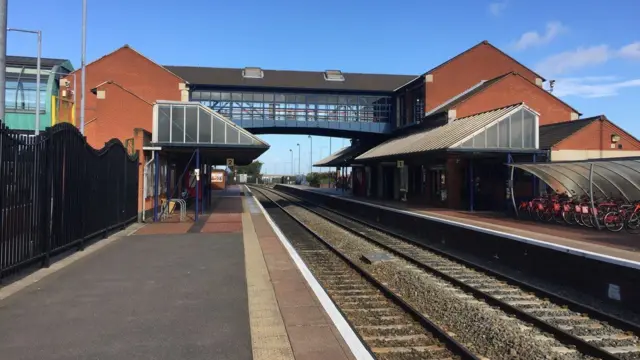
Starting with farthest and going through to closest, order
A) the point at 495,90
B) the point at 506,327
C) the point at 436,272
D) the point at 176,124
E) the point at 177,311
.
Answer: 1. the point at 495,90
2. the point at 176,124
3. the point at 436,272
4. the point at 506,327
5. the point at 177,311

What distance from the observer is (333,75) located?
45.8 m

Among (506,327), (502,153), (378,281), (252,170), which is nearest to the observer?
(506,327)

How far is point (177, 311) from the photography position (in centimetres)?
630

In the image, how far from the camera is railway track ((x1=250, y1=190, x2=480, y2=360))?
19.0ft

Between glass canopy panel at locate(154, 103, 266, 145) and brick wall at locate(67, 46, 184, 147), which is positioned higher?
brick wall at locate(67, 46, 184, 147)

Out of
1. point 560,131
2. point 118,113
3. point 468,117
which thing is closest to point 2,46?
point 118,113

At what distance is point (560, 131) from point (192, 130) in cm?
1957

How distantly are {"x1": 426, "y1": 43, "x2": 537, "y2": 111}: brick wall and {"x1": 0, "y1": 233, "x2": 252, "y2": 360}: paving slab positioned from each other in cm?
2826

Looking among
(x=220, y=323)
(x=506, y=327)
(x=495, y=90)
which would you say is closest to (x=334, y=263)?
(x=506, y=327)

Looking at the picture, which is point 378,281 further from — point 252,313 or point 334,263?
point 252,313

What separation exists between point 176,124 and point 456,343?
54.1 feet

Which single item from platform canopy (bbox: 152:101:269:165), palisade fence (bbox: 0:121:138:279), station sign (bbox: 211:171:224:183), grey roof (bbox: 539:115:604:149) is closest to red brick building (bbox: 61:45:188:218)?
platform canopy (bbox: 152:101:269:165)

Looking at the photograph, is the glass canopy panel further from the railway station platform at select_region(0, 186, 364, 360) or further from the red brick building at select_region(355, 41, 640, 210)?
the railway station platform at select_region(0, 186, 364, 360)

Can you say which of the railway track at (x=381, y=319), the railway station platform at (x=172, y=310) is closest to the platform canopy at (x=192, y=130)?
the railway track at (x=381, y=319)
